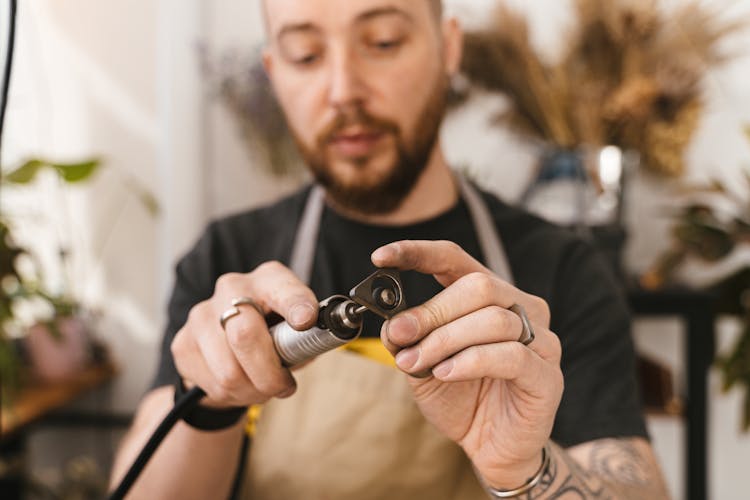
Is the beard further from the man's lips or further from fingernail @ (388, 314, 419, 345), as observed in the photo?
fingernail @ (388, 314, 419, 345)

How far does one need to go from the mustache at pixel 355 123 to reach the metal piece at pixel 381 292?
0.21 m

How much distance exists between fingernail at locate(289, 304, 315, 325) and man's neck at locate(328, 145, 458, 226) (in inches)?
9.8

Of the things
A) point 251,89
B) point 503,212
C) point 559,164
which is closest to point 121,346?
point 251,89

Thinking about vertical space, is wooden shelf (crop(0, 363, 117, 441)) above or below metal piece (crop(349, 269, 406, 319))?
below

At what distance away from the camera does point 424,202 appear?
59 cm

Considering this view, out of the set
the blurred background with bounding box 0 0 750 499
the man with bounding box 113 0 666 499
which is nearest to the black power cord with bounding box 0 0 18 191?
the man with bounding box 113 0 666 499

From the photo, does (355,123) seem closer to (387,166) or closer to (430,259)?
(387,166)

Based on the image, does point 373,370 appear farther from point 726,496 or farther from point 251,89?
point 726,496

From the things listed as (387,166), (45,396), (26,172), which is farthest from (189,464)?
(45,396)

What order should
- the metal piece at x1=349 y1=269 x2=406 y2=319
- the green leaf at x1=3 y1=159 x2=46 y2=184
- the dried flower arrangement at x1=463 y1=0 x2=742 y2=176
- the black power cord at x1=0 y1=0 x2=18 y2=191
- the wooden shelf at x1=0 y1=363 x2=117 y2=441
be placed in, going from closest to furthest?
the metal piece at x1=349 y1=269 x2=406 y2=319 < the black power cord at x1=0 y1=0 x2=18 y2=191 < the green leaf at x1=3 y1=159 x2=46 y2=184 < the wooden shelf at x1=0 y1=363 x2=117 y2=441 < the dried flower arrangement at x1=463 y1=0 x2=742 y2=176

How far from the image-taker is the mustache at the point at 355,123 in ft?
1.48

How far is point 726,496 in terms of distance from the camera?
1.57 metres

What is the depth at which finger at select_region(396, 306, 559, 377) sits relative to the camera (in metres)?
0.29

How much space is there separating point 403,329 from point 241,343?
10 centimetres
